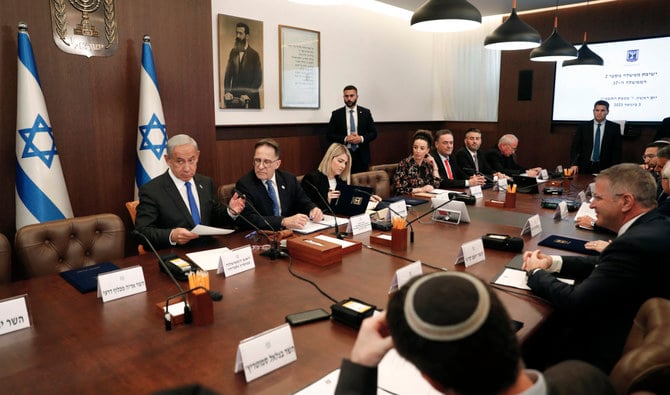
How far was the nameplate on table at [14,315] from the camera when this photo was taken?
137cm

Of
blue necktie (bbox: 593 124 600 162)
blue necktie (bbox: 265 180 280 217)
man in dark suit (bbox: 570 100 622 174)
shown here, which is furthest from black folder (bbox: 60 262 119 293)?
blue necktie (bbox: 593 124 600 162)

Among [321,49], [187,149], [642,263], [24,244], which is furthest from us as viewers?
[321,49]

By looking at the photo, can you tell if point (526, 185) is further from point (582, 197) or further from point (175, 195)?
point (175, 195)

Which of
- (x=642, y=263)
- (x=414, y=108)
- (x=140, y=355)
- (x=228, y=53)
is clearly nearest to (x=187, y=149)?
(x=140, y=355)

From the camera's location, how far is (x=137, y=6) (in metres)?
3.67

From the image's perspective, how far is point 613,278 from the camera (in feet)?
5.17

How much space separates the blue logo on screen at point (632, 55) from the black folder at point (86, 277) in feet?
22.5

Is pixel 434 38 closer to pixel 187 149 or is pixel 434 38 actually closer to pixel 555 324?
pixel 187 149

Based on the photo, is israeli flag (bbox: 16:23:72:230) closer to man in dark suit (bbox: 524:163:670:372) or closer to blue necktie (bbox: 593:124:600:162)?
man in dark suit (bbox: 524:163:670:372)

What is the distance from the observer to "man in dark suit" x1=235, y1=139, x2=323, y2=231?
2945 millimetres

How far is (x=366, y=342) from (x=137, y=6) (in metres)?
3.68

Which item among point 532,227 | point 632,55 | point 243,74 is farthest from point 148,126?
point 632,55

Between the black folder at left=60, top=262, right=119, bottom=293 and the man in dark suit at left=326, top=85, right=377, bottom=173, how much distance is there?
13.2 ft

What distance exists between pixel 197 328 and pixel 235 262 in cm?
53
